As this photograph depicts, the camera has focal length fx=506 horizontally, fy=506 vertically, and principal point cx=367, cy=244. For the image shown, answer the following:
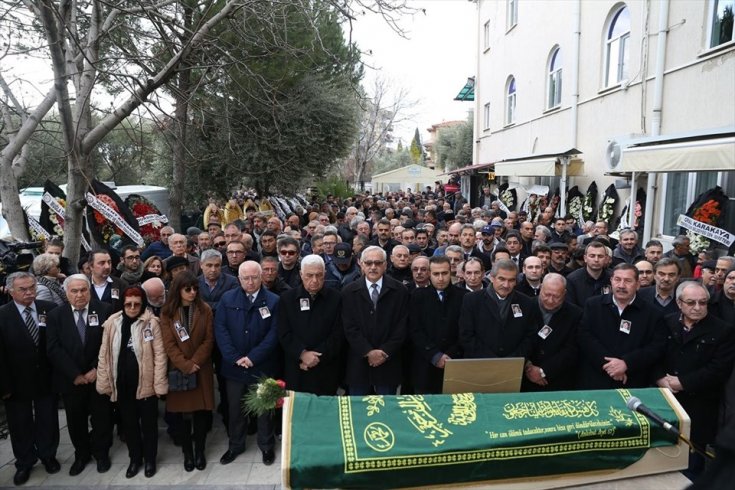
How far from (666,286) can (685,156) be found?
2.56 meters

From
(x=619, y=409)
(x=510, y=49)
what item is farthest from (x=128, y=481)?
(x=510, y=49)

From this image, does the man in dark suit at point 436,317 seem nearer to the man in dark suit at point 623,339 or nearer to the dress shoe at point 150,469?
the man in dark suit at point 623,339

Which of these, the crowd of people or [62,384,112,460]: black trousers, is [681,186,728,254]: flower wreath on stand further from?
[62,384,112,460]: black trousers

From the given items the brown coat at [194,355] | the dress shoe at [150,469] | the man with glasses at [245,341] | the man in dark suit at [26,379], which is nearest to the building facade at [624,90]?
the man with glasses at [245,341]

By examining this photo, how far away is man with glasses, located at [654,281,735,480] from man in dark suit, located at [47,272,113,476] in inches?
179

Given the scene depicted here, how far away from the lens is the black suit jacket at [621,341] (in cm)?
390

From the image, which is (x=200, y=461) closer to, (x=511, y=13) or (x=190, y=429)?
(x=190, y=429)

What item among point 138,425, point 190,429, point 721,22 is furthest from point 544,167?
point 138,425

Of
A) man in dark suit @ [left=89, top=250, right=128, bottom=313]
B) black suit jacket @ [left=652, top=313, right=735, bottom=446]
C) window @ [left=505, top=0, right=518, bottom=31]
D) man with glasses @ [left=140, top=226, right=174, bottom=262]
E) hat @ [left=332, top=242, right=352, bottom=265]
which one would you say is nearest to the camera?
black suit jacket @ [left=652, top=313, right=735, bottom=446]

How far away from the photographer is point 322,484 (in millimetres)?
2609

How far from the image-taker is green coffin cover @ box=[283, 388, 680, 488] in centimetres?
261

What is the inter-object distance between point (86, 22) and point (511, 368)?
21.7ft

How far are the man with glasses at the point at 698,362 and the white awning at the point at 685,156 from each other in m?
2.59

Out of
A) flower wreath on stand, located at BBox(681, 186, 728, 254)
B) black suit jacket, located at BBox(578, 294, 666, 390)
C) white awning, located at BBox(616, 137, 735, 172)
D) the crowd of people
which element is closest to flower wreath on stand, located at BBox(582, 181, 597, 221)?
white awning, located at BBox(616, 137, 735, 172)
